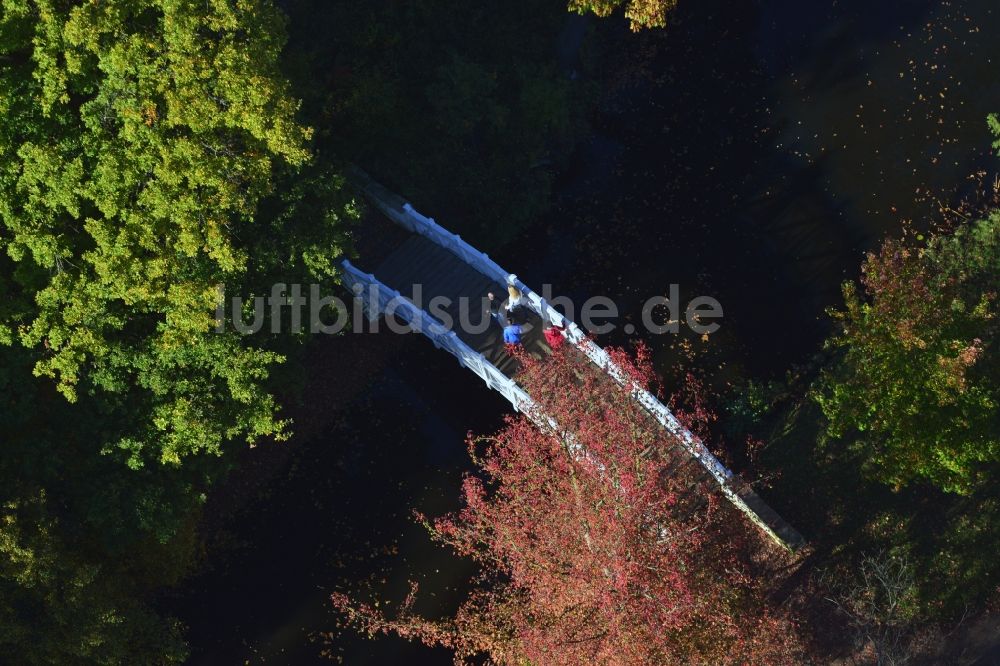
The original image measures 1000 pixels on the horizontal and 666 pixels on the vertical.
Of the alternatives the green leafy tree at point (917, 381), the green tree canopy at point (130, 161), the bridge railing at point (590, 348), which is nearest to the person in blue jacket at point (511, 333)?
the bridge railing at point (590, 348)

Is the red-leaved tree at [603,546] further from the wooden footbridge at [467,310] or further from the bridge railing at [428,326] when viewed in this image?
the bridge railing at [428,326]

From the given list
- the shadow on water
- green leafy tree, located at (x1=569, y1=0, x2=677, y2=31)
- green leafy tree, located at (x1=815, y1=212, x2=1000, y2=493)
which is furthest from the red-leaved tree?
green leafy tree, located at (x1=569, y1=0, x2=677, y2=31)

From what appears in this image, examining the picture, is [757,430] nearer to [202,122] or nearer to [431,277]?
[431,277]

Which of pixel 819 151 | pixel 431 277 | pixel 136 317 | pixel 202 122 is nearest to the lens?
pixel 202 122

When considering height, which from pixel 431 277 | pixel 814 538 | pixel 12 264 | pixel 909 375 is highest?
pixel 12 264

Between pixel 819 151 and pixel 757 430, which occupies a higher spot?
pixel 819 151

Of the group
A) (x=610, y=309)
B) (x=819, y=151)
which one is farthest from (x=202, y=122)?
(x=819, y=151)

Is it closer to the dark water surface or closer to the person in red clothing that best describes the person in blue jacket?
the person in red clothing
